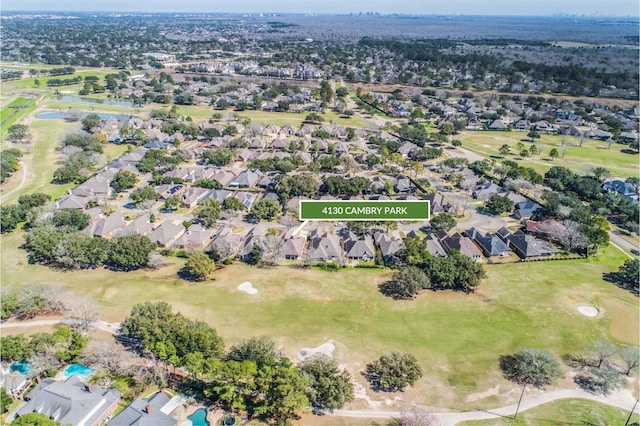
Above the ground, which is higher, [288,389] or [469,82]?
→ [469,82]

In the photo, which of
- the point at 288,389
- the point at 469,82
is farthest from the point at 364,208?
the point at 469,82

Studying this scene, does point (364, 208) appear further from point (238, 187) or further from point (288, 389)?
point (238, 187)

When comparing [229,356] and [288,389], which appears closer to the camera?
[288,389]

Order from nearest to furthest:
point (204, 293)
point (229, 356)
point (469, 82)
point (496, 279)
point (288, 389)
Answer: point (288, 389) → point (229, 356) → point (204, 293) → point (496, 279) → point (469, 82)

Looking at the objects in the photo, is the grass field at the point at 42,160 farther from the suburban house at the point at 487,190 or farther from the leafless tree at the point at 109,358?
the suburban house at the point at 487,190

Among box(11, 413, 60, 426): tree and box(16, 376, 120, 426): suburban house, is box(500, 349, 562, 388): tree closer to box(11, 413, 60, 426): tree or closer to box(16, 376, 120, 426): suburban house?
box(16, 376, 120, 426): suburban house

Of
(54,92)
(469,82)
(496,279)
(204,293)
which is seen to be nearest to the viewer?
(204,293)

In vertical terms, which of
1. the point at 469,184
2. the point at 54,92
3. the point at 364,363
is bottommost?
the point at 364,363
